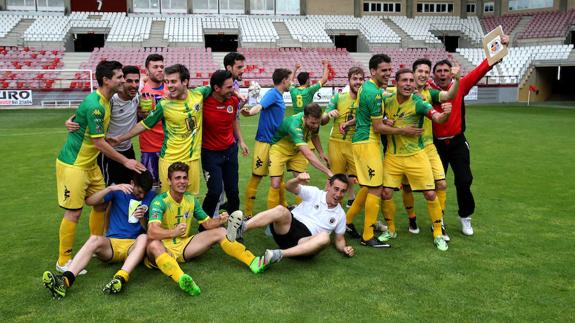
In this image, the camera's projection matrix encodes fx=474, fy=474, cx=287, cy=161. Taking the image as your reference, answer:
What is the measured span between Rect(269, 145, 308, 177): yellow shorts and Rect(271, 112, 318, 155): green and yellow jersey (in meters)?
0.05

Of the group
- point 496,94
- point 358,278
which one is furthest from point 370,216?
point 496,94

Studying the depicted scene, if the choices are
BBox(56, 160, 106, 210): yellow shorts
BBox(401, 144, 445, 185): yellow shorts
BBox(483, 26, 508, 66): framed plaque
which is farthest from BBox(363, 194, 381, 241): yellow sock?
BBox(56, 160, 106, 210): yellow shorts

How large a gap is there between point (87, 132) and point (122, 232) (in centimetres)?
114

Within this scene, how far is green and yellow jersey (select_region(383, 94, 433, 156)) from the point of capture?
19.3ft

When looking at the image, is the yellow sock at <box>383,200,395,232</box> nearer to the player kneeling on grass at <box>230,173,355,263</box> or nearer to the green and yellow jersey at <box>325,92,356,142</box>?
the player kneeling on grass at <box>230,173,355,263</box>

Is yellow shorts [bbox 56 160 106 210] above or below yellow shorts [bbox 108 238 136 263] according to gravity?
above

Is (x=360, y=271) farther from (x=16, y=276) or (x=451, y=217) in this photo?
(x=16, y=276)

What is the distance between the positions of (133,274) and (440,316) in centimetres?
308

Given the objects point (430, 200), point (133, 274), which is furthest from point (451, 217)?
point (133, 274)

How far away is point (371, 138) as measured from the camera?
5.97 m

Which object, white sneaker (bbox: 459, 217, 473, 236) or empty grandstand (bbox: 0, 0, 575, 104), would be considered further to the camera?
empty grandstand (bbox: 0, 0, 575, 104)

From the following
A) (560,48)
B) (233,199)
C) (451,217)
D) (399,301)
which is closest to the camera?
(399,301)

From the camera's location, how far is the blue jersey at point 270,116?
7023mm

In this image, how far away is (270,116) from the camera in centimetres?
711
